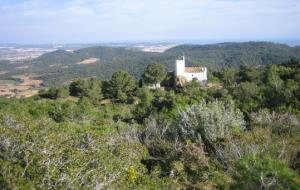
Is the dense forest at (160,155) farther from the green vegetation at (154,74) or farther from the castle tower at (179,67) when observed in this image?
the castle tower at (179,67)

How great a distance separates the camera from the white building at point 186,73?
5300 cm

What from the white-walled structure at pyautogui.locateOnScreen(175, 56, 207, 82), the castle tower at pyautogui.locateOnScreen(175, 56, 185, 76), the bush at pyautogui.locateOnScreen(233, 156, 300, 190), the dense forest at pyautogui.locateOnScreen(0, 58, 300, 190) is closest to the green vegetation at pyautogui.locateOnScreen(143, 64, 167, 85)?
the castle tower at pyautogui.locateOnScreen(175, 56, 185, 76)

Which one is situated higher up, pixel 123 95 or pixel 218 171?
pixel 218 171

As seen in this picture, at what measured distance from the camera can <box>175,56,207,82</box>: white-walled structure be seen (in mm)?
53272

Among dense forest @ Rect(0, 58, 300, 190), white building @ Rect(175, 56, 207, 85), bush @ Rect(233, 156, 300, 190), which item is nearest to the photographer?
dense forest @ Rect(0, 58, 300, 190)

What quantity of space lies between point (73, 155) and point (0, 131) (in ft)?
5.14

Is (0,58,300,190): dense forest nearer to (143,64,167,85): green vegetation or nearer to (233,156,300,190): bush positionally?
(233,156,300,190): bush

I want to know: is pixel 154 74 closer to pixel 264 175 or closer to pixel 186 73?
pixel 186 73

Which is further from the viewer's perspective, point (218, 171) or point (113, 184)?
point (218, 171)

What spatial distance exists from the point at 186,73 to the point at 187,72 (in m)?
0.68

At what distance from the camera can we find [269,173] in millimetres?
8594

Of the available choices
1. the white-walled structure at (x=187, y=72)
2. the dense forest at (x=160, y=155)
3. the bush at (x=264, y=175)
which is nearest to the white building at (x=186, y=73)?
the white-walled structure at (x=187, y=72)

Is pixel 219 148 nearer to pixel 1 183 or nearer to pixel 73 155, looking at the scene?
pixel 73 155

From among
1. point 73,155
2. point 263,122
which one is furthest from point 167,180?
point 263,122
